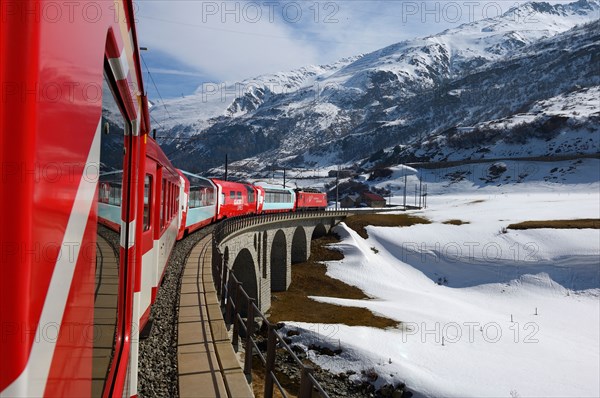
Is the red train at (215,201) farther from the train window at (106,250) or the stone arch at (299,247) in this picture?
the stone arch at (299,247)

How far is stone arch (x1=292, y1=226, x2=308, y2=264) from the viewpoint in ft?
151

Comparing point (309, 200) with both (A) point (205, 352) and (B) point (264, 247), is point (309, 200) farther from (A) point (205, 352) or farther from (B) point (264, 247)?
(A) point (205, 352)

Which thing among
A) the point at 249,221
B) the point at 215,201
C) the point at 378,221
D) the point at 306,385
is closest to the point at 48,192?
the point at 306,385

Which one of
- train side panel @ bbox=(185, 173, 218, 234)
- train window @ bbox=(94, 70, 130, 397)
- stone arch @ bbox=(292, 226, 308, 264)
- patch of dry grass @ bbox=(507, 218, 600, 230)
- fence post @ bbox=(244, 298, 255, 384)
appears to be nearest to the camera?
train window @ bbox=(94, 70, 130, 397)

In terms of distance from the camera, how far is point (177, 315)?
928 cm

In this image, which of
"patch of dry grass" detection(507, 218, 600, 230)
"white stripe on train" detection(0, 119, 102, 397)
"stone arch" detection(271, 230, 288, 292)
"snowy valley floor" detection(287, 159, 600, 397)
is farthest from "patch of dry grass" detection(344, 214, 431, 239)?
"white stripe on train" detection(0, 119, 102, 397)

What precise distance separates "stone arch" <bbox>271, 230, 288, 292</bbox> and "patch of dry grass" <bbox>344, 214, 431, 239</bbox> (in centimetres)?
1535

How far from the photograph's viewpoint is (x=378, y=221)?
57188mm

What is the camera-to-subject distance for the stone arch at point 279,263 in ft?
127

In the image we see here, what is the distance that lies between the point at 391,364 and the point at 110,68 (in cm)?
1919

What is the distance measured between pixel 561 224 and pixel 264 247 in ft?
125

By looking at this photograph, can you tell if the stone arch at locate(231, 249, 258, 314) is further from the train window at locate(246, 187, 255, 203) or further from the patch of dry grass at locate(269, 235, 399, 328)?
the train window at locate(246, 187, 255, 203)

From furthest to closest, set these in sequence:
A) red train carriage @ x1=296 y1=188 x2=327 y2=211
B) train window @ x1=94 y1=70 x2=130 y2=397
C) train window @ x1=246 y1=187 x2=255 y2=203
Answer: red train carriage @ x1=296 y1=188 x2=327 y2=211 < train window @ x1=246 y1=187 x2=255 y2=203 < train window @ x1=94 y1=70 x2=130 y2=397

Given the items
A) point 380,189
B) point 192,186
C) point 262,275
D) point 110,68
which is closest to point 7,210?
point 110,68
